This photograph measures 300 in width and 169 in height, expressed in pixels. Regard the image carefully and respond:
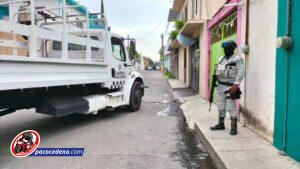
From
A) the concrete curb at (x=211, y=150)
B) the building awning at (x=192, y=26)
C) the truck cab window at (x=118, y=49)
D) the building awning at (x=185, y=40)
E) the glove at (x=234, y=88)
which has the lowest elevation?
the concrete curb at (x=211, y=150)

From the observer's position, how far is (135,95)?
996cm

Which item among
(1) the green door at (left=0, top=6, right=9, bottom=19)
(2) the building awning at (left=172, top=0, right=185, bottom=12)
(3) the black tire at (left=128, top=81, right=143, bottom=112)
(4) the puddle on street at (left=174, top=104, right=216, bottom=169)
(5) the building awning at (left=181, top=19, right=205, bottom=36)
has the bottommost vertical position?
(4) the puddle on street at (left=174, top=104, right=216, bottom=169)

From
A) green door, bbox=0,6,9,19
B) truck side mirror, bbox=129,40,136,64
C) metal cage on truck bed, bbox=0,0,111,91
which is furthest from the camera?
truck side mirror, bbox=129,40,136,64

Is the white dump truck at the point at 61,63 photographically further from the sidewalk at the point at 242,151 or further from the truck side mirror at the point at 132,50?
the sidewalk at the point at 242,151

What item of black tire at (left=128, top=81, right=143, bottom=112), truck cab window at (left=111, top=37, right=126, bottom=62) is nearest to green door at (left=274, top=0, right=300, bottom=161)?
truck cab window at (left=111, top=37, right=126, bottom=62)

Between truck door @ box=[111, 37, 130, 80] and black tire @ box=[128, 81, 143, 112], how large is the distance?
58 centimetres

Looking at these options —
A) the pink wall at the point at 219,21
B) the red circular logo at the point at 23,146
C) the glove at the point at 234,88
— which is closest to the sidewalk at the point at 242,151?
the glove at the point at 234,88

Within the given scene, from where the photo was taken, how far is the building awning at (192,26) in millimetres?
12356

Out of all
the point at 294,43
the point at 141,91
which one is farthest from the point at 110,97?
the point at 294,43

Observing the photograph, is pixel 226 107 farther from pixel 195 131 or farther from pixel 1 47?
pixel 1 47

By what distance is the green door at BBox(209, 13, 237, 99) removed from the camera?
8238mm

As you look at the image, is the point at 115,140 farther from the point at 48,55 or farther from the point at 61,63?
the point at 48,55

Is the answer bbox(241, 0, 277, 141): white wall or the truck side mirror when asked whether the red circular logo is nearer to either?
bbox(241, 0, 277, 141): white wall

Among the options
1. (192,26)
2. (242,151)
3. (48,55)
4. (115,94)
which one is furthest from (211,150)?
(192,26)
